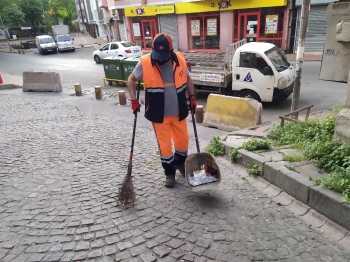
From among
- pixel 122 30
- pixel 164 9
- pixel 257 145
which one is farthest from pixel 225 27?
pixel 257 145

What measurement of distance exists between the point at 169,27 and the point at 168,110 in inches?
824

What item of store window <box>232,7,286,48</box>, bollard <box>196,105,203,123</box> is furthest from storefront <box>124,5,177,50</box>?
bollard <box>196,105,203,123</box>

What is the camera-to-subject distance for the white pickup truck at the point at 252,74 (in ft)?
28.1

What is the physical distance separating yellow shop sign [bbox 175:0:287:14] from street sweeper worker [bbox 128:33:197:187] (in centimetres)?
1591

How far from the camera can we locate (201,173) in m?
3.66

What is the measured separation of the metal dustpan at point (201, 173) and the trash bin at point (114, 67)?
33.0 ft

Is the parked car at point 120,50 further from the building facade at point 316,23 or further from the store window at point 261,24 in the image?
the building facade at point 316,23

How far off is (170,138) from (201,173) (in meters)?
0.61

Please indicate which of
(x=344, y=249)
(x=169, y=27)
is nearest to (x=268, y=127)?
(x=344, y=249)

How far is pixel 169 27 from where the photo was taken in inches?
904

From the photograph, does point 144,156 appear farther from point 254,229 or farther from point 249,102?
point 249,102

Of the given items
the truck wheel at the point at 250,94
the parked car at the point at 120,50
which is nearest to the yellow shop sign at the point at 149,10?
the parked car at the point at 120,50

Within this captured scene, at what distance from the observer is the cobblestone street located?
274 centimetres

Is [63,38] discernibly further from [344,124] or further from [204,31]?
[344,124]
